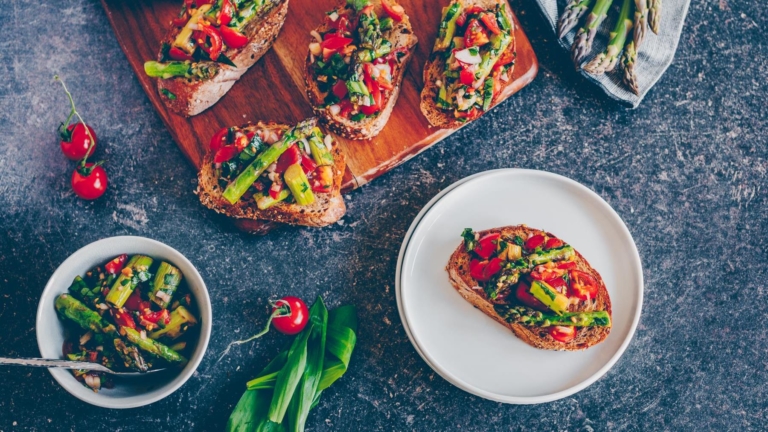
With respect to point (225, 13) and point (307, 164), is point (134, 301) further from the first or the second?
point (225, 13)

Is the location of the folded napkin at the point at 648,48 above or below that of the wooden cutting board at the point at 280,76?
below

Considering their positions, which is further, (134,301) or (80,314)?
(134,301)

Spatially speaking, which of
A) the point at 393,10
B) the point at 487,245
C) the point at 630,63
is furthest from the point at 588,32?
the point at 487,245

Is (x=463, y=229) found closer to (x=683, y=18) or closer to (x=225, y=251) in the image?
(x=225, y=251)

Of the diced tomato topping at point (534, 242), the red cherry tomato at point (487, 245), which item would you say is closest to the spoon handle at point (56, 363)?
the red cherry tomato at point (487, 245)

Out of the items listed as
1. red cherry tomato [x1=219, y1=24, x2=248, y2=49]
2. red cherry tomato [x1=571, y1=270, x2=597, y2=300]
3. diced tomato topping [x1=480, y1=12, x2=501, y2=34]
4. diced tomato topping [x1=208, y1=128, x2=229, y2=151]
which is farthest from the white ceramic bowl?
diced tomato topping [x1=480, y1=12, x2=501, y2=34]

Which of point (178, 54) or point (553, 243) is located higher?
point (178, 54)

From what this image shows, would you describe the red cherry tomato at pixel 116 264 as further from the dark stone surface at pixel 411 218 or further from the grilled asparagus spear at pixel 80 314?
the dark stone surface at pixel 411 218
